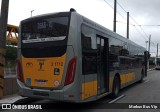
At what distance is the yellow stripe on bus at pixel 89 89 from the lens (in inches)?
339

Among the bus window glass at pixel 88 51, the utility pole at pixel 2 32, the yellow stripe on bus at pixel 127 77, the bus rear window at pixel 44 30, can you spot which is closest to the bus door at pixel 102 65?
the bus window glass at pixel 88 51

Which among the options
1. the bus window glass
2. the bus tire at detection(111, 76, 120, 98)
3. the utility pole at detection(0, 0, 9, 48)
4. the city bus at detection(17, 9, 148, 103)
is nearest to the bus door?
the city bus at detection(17, 9, 148, 103)

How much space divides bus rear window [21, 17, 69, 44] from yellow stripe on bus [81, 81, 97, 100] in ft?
5.75

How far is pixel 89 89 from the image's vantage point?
29.6ft

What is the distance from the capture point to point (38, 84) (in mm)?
9000

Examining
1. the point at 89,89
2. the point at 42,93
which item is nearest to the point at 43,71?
the point at 42,93

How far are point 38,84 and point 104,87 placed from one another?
10.3 feet

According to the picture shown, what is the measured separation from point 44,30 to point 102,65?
2999 mm

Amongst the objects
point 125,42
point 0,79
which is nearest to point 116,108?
point 0,79

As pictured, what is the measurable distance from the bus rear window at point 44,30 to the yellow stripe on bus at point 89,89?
1.75 metres

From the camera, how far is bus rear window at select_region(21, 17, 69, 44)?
8.72 m

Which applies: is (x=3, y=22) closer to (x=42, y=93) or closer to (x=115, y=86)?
(x=42, y=93)

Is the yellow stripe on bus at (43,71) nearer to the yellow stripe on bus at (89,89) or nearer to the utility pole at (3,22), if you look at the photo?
the yellow stripe on bus at (89,89)

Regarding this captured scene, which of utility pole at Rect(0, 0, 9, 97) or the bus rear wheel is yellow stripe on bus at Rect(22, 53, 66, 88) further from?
the bus rear wheel
